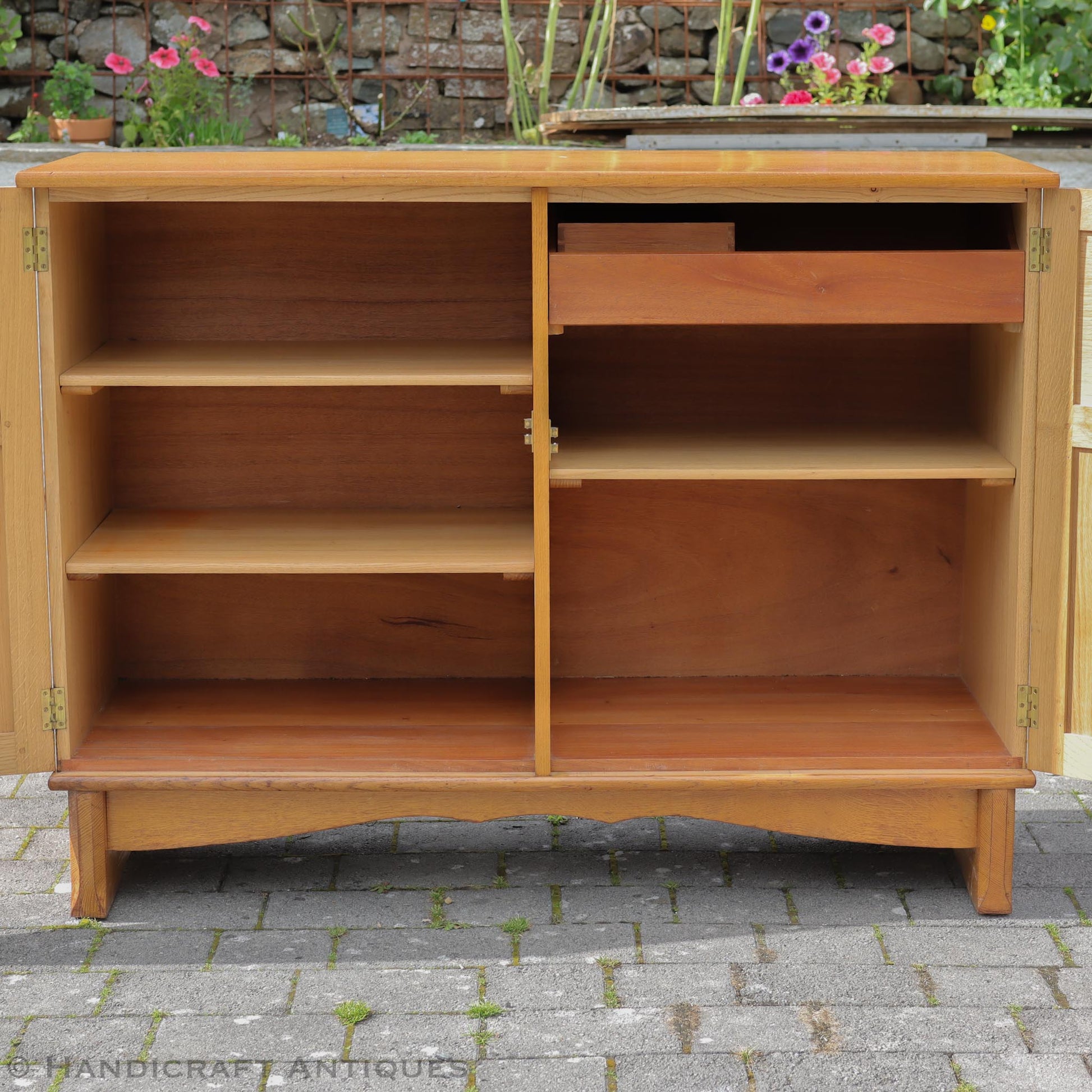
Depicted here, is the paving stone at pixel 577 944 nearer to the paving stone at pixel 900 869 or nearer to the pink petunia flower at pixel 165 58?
the paving stone at pixel 900 869

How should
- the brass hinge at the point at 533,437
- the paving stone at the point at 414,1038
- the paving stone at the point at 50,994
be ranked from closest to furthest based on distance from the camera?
the paving stone at the point at 414,1038, the paving stone at the point at 50,994, the brass hinge at the point at 533,437

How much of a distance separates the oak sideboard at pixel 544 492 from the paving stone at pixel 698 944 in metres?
0.23

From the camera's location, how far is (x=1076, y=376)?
9.12 ft

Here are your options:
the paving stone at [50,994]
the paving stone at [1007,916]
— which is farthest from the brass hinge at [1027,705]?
the paving stone at [50,994]

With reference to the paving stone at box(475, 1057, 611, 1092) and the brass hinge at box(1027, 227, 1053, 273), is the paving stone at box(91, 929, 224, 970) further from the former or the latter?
the brass hinge at box(1027, 227, 1053, 273)

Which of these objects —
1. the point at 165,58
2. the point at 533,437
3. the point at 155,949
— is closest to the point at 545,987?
the point at 155,949

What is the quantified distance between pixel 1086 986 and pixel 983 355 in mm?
1305

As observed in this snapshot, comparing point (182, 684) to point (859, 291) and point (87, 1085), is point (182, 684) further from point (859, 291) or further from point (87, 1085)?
point (859, 291)

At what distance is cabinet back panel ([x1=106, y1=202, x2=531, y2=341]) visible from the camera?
331 cm

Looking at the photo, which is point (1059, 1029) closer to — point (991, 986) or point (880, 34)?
point (991, 986)

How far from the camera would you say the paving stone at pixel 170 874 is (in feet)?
10.3

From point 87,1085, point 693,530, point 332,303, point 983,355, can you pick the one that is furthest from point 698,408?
point 87,1085

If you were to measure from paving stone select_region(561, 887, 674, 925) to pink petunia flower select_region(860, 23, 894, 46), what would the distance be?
4352mm

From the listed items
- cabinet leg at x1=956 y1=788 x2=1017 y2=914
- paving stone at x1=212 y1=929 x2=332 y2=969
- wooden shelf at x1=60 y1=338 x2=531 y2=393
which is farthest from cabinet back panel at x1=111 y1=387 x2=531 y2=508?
cabinet leg at x1=956 y1=788 x2=1017 y2=914
